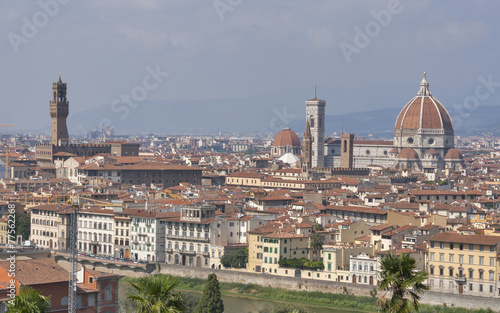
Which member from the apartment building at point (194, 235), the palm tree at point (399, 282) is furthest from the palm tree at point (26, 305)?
the apartment building at point (194, 235)

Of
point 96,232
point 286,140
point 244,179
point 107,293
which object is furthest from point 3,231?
point 286,140

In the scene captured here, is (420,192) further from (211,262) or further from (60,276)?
(60,276)

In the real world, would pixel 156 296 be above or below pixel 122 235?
above

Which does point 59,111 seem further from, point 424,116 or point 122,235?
point 122,235

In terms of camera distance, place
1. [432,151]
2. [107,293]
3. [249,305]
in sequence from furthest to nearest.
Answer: [432,151] → [249,305] → [107,293]

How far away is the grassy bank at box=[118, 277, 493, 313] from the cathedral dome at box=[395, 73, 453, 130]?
7878 cm

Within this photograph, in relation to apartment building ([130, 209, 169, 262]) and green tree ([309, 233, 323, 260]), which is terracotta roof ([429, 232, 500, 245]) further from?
apartment building ([130, 209, 169, 262])

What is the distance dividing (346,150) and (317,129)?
26.4 feet

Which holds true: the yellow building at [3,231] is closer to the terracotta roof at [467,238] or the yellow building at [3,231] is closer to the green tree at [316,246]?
the green tree at [316,246]

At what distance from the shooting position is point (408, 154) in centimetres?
11100

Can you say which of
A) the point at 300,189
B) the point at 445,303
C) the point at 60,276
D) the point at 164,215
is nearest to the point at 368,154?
the point at 300,189

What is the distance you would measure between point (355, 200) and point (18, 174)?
34.0 meters

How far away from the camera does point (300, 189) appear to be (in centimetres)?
7362

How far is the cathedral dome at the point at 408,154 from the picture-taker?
11044 centimetres
